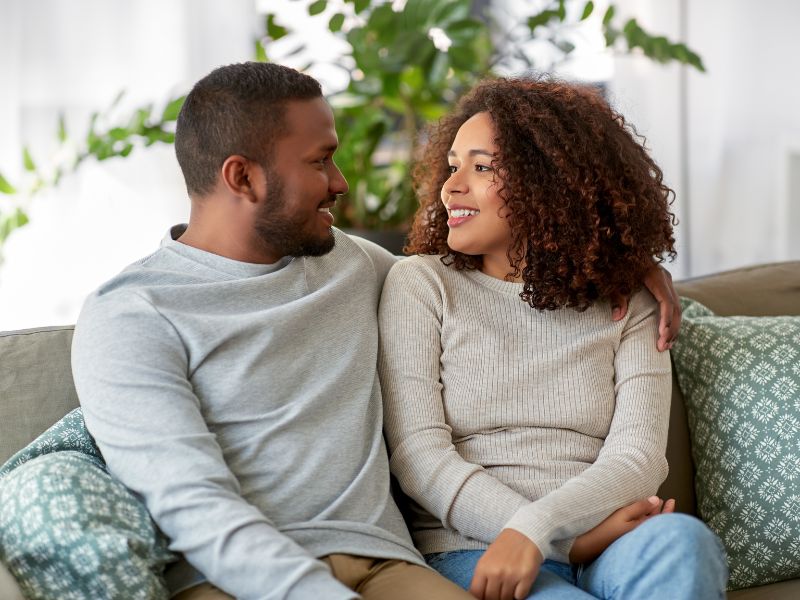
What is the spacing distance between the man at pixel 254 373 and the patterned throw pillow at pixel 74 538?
0.05 meters

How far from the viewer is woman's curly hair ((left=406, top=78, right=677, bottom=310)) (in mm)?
1558

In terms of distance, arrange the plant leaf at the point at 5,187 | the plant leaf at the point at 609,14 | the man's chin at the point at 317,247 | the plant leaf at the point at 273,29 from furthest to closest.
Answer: the plant leaf at the point at 609,14 → the plant leaf at the point at 273,29 → the plant leaf at the point at 5,187 → the man's chin at the point at 317,247

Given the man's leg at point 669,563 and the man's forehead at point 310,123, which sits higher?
the man's forehead at point 310,123

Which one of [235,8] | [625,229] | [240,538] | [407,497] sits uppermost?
[235,8]

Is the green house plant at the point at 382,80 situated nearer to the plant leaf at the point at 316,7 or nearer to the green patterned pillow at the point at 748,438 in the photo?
the plant leaf at the point at 316,7

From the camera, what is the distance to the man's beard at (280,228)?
1446mm

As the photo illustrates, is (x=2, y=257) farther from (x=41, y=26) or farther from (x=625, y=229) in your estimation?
(x=625, y=229)

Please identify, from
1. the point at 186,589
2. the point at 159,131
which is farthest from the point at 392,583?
the point at 159,131

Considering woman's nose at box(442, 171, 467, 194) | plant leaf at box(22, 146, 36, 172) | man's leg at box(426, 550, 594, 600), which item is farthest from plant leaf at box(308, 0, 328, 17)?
man's leg at box(426, 550, 594, 600)

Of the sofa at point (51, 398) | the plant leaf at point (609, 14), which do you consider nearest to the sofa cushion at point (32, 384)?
the sofa at point (51, 398)

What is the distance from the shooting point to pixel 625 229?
157 centimetres

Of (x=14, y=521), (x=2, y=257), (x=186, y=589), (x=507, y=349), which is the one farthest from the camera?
(x=2, y=257)

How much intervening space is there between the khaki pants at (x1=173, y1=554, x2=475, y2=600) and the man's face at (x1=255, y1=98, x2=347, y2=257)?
1.52 ft

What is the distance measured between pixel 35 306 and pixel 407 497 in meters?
1.39
